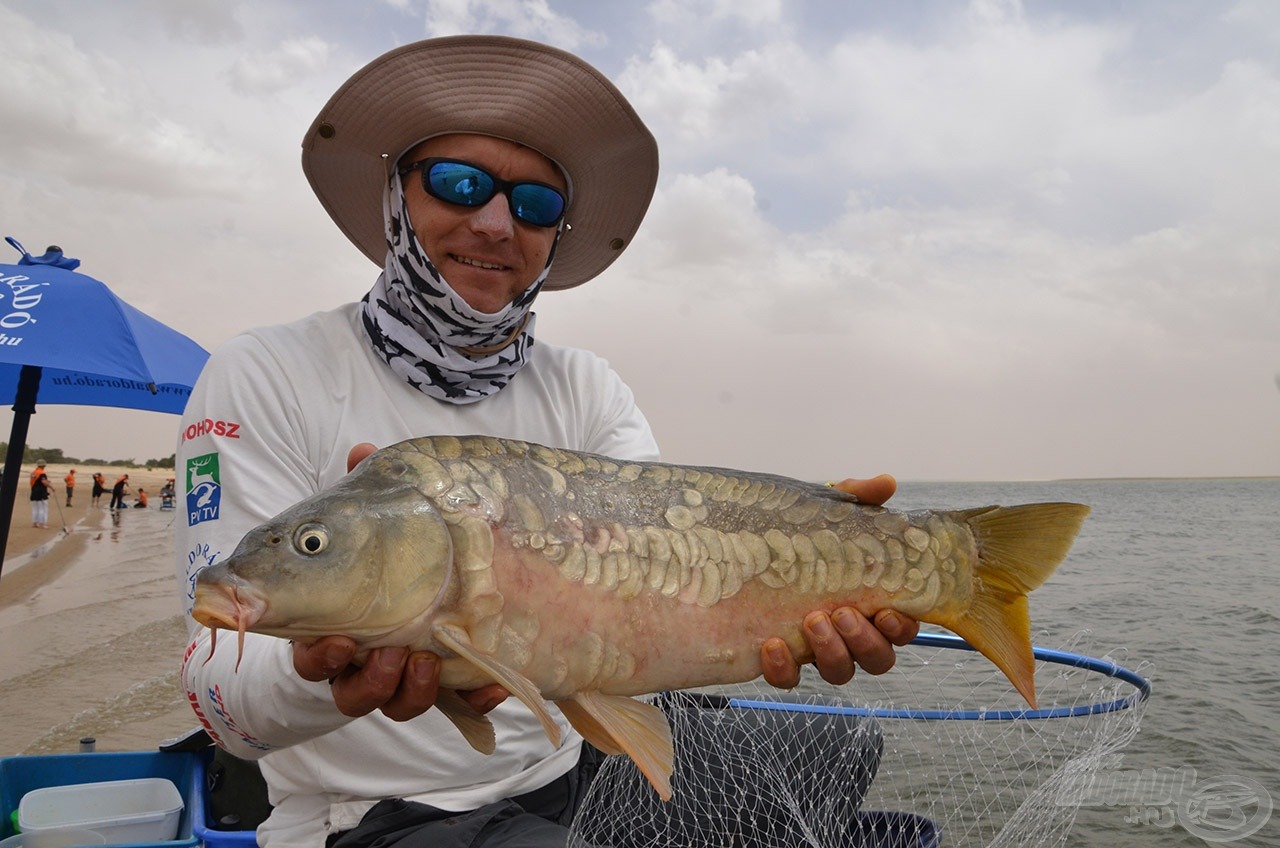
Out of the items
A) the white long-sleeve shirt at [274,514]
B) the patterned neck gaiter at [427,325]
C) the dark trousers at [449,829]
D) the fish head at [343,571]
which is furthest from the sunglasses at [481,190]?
the dark trousers at [449,829]

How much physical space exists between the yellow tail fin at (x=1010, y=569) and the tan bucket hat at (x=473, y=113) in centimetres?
172

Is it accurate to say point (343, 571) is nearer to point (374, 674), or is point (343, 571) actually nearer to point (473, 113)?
point (374, 674)

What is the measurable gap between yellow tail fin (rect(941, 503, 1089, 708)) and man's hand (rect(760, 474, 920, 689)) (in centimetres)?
18

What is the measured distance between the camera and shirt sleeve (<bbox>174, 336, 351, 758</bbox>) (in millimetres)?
2023

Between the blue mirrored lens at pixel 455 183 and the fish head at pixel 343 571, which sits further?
the blue mirrored lens at pixel 455 183

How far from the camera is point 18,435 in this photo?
6305 millimetres

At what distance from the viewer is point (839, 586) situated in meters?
2.26

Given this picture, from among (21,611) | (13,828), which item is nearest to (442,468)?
(13,828)

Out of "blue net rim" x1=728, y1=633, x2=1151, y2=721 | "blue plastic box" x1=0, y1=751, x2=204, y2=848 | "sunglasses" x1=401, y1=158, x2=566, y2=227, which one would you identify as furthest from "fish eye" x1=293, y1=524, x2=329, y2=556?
"blue plastic box" x1=0, y1=751, x2=204, y2=848

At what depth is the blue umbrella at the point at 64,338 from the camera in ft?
17.6

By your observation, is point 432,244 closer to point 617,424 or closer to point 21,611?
point 617,424

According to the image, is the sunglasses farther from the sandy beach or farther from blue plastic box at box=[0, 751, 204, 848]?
the sandy beach

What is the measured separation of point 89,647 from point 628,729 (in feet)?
39.0

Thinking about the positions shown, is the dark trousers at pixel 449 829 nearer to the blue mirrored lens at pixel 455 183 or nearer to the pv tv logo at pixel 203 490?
the pv tv logo at pixel 203 490
